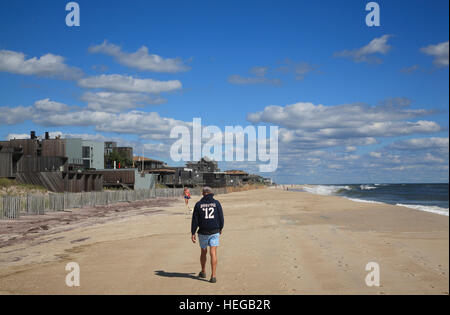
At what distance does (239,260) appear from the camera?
36.9ft

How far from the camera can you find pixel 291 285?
856 centimetres

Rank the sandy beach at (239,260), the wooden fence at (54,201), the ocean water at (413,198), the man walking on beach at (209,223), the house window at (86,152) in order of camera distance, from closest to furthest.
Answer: the sandy beach at (239,260) < the man walking on beach at (209,223) < the wooden fence at (54,201) < the ocean water at (413,198) < the house window at (86,152)

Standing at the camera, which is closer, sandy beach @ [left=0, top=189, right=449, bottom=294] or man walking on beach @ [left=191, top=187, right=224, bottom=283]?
sandy beach @ [left=0, top=189, right=449, bottom=294]

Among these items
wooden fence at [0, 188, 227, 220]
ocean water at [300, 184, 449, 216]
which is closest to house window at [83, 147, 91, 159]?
wooden fence at [0, 188, 227, 220]

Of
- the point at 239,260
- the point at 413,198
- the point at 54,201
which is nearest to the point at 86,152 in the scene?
the point at 54,201

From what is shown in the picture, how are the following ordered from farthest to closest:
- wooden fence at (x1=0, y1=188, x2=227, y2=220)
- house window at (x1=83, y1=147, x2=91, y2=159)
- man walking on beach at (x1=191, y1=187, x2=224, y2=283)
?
house window at (x1=83, y1=147, x2=91, y2=159)
wooden fence at (x1=0, y1=188, x2=227, y2=220)
man walking on beach at (x1=191, y1=187, x2=224, y2=283)

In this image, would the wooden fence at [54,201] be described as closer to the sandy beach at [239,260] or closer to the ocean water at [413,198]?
the sandy beach at [239,260]

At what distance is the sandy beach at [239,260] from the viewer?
28.1 ft

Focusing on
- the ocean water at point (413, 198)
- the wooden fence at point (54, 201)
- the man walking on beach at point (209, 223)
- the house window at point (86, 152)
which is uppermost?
the house window at point (86, 152)

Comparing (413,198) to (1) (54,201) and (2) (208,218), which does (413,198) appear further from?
(2) (208,218)

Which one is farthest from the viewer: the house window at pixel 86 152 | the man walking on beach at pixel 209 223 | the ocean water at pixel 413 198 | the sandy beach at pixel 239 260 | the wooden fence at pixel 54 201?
the house window at pixel 86 152

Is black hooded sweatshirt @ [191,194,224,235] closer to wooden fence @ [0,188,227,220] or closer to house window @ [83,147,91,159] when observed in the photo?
wooden fence @ [0,188,227,220]

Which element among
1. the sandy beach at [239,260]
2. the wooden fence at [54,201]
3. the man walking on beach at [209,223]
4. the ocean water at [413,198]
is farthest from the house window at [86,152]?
the man walking on beach at [209,223]

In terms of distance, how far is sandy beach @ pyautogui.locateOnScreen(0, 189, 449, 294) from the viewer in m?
8.56
